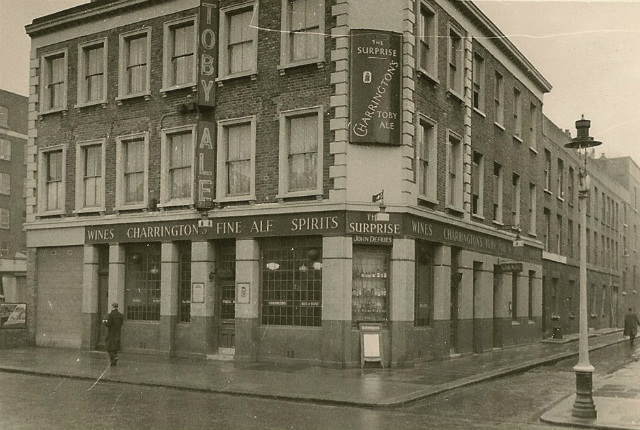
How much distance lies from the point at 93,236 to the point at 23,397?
10.8 m

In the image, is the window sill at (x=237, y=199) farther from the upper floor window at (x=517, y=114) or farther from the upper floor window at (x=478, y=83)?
the upper floor window at (x=517, y=114)

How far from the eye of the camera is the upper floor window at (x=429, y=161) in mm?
22266

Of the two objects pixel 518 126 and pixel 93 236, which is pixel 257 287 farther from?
pixel 518 126

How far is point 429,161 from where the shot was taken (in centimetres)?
2259

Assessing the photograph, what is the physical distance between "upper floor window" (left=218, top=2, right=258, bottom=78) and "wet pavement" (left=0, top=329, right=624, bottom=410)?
8540 mm

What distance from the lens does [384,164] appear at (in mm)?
20328

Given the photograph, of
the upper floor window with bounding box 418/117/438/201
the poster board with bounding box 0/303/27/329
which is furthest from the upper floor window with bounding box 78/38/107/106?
the upper floor window with bounding box 418/117/438/201

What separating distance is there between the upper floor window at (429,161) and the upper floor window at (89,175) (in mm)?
10688

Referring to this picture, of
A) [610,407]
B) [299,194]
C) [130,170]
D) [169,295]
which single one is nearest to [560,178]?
[299,194]

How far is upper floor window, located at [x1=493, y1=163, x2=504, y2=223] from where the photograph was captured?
92.5 ft

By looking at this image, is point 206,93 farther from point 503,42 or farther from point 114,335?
point 503,42

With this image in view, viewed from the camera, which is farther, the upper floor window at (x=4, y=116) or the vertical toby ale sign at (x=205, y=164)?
the upper floor window at (x=4, y=116)

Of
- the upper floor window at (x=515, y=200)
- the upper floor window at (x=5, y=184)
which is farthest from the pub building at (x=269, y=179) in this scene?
the upper floor window at (x=5, y=184)

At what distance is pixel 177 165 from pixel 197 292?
405cm
